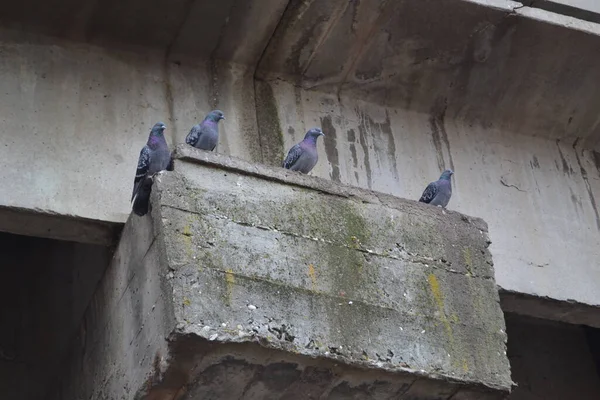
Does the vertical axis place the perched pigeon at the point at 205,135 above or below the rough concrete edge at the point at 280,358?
above

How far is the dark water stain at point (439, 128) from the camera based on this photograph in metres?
7.31

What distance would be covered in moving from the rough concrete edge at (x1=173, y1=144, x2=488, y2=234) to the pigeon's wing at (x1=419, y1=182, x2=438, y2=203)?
30cm

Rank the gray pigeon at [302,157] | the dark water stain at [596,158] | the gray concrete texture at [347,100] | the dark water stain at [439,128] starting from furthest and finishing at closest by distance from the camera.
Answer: the dark water stain at [596,158]
the dark water stain at [439,128]
the gray concrete texture at [347,100]
the gray pigeon at [302,157]

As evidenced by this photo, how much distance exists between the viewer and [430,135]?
7371 millimetres

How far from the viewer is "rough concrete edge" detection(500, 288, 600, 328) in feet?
22.4

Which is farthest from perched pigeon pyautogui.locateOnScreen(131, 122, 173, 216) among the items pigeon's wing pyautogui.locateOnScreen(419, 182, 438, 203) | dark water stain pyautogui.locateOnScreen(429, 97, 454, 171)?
dark water stain pyautogui.locateOnScreen(429, 97, 454, 171)

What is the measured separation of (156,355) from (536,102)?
362 centimetres

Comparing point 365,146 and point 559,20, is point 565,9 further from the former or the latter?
point 365,146

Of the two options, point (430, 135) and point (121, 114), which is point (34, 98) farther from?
point (430, 135)

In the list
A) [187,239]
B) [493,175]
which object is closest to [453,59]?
[493,175]

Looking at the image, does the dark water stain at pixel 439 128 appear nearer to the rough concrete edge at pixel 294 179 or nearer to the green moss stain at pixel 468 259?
the rough concrete edge at pixel 294 179

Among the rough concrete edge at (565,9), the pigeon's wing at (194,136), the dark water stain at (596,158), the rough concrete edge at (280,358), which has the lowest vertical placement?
the rough concrete edge at (280,358)

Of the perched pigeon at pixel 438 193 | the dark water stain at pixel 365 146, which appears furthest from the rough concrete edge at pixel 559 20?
the perched pigeon at pixel 438 193

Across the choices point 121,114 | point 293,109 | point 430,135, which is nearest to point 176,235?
point 121,114
